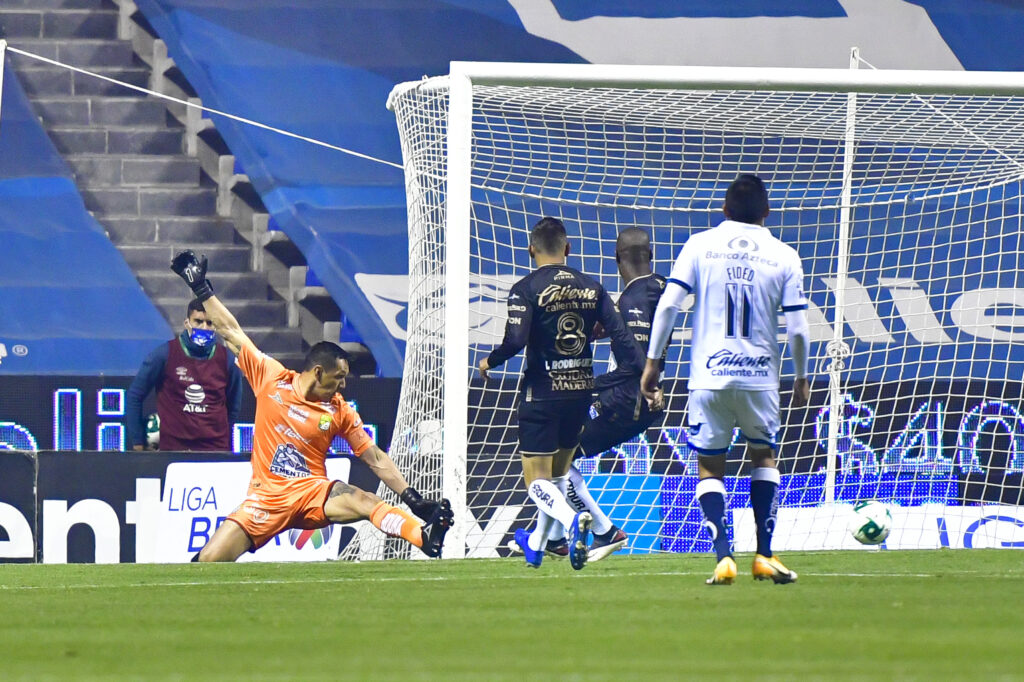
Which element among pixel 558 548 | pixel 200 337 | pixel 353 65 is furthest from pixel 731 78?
pixel 353 65

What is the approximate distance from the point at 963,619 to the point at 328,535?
22.4ft

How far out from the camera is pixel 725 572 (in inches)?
250

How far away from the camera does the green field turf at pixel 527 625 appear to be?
3934mm

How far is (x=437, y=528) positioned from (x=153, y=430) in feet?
16.5

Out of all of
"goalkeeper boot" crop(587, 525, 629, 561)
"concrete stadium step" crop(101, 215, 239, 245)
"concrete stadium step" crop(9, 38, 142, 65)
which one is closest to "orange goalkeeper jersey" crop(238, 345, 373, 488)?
"goalkeeper boot" crop(587, 525, 629, 561)

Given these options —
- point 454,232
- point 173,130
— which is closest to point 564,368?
point 454,232

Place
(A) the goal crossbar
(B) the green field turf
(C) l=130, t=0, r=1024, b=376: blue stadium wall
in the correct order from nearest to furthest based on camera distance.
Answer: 1. (B) the green field turf
2. (A) the goal crossbar
3. (C) l=130, t=0, r=1024, b=376: blue stadium wall

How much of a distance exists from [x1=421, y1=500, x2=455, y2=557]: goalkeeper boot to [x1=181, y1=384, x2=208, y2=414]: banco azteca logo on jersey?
154 inches

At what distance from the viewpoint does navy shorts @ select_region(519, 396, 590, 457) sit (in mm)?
8266

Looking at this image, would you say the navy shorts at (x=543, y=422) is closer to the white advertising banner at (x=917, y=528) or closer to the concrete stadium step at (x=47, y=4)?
the white advertising banner at (x=917, y=528)

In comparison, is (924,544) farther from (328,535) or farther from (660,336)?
(660,336)

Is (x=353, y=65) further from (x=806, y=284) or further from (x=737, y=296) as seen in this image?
(x=737, y=296)

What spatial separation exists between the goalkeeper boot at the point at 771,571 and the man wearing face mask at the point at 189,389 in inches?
253

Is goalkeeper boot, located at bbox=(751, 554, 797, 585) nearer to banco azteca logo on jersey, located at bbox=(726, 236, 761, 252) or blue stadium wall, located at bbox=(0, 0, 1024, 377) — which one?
banco azteca logo on jersey, located at bbox=(726, 236, 761, 252)
